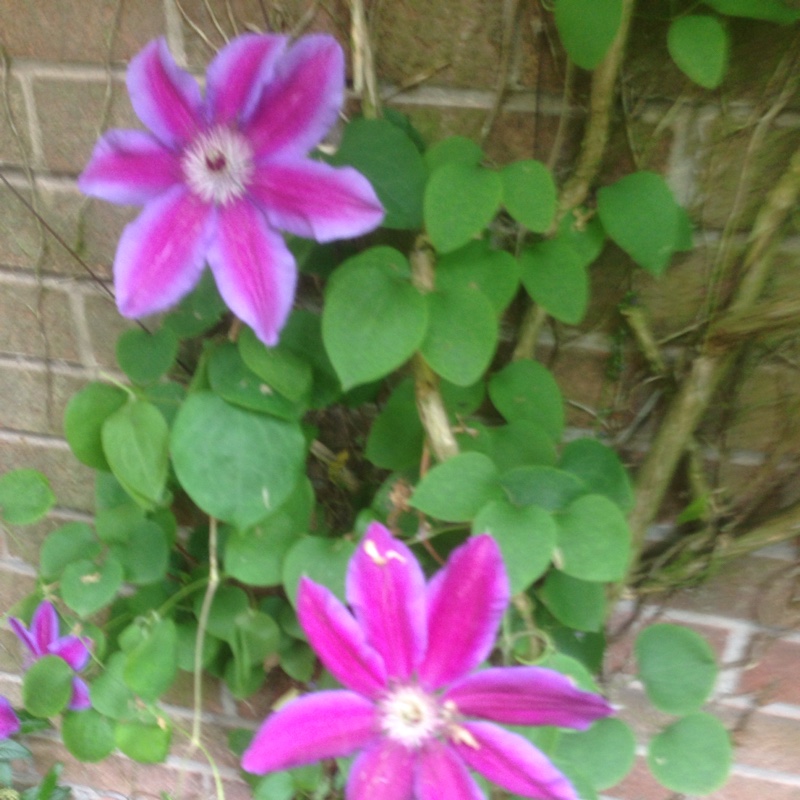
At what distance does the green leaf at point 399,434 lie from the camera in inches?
20.4

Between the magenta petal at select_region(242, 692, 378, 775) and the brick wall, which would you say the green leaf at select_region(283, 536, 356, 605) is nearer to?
the magenta petal at select_region(242, 692, 378, 775)

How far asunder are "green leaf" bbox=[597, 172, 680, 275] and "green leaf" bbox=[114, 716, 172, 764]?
1.79 feet

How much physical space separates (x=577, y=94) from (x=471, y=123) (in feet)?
0.25

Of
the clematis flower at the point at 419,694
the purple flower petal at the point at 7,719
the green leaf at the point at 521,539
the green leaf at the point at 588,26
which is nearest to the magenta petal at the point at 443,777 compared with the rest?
the clematis flower at the point at 419,694

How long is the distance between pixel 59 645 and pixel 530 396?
20.2 inches

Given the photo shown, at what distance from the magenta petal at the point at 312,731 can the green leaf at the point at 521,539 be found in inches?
5.0

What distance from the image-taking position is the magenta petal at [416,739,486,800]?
41 centimetres

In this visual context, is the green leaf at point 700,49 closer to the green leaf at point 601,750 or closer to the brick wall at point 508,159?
the brick wall at point 508,159

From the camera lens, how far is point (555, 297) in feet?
1.55

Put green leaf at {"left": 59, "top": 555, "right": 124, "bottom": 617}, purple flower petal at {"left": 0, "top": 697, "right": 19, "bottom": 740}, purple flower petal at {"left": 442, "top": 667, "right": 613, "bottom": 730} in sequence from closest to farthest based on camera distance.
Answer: purple flower petal at {"left": 442, "top": 667, "right": 613, "bottom": 730}
green leaf at {"left": 59, "top": 555, "right": 124, "bottom": 617}
purple flower petal at {"left": 0, "top": 697, "right": 19, "bottom": 740}

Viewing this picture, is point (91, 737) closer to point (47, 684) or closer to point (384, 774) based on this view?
point (47, 684)

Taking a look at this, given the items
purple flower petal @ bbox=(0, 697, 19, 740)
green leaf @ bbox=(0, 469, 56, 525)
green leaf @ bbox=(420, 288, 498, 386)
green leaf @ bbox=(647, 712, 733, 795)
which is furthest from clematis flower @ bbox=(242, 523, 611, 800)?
purple flower petal @ bbox=(0, 697, 19, 740)

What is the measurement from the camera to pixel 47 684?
617 millimetres

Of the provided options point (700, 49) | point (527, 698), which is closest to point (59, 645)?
point (527, 698)
